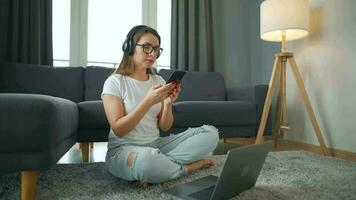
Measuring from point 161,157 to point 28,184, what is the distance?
18.0 inches

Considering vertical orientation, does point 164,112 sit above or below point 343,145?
above

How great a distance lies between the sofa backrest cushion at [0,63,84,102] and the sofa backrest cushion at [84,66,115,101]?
5 centimetres

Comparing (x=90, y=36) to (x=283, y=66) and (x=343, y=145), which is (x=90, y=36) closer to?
(x=283, y=66)

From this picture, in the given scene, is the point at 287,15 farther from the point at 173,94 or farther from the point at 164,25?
the point at 164,25

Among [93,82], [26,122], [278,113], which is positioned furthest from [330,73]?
[26,122]

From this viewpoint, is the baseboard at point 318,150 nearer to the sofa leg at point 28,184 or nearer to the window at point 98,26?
the window at point 98,26

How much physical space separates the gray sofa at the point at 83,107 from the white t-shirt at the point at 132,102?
0.21m

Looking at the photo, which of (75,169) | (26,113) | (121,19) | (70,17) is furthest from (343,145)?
(70,17)

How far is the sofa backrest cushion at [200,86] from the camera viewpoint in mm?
2451

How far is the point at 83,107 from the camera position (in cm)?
170

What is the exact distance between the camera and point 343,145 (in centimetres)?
184

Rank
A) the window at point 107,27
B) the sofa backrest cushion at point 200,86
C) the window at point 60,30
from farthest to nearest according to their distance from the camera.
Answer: the window at point 107,27 < the window at point 60,30 < the sofa backrest cushion at point 200,86

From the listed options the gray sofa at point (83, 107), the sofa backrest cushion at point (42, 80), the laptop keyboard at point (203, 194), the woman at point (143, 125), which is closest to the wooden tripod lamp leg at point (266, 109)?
the gray sofa at point (83, 107)

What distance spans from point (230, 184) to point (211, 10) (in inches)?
94.9
